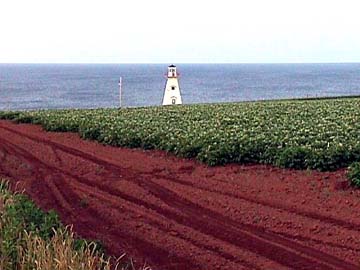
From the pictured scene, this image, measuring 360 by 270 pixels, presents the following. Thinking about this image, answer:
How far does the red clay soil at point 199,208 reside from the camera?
8.22 metres

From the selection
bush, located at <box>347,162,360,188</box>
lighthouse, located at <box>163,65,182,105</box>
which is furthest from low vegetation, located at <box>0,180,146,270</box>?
lighthouse, located at <box>163,65,182,105</box>

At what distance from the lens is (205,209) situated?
10227 mm

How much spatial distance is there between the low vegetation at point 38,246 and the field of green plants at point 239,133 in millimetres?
5237

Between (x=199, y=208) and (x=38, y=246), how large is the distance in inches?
158

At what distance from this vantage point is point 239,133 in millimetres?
14617

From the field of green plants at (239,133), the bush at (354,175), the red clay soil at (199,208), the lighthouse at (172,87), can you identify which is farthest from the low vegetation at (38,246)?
the lighthouse at (172,87)

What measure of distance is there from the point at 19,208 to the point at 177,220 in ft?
7.48

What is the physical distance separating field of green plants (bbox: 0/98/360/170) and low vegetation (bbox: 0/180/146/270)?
5237 mm

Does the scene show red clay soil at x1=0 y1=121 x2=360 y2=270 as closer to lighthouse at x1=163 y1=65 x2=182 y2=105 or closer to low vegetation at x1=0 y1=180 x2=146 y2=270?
low vegetation at x1=0 y1=180 x2=146 y2=270

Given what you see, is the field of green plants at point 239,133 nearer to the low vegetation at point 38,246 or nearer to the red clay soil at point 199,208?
the red clay soil at point 199,208

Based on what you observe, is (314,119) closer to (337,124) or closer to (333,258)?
(337,124)

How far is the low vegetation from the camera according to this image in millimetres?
6223

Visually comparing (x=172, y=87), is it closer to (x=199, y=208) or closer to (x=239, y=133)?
(x=239, y=133)

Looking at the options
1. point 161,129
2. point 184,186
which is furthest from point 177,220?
point 161,129
